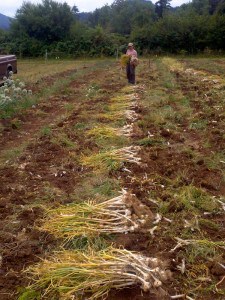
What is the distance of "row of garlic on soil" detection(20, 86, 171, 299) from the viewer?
10.6 feet

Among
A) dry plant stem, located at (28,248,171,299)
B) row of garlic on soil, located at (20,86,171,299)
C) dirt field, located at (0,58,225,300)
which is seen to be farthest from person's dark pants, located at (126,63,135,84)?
dry plant stem, located at (28,248,171,299)

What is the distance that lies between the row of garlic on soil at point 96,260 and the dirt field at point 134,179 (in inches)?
3.5

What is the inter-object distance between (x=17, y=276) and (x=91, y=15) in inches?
3177

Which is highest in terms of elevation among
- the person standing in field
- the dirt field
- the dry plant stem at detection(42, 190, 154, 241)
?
the person standing in field

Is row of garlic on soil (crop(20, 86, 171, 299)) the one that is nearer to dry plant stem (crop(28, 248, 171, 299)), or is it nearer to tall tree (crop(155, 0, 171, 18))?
dry plant stem (crop(28, 248, 171, 299))

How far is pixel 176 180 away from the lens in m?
5.32

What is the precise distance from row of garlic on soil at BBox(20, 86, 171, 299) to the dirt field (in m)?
0.09

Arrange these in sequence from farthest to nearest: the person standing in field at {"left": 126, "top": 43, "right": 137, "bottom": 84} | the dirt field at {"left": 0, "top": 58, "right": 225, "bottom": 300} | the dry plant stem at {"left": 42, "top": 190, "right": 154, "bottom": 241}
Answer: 1. the person standing in field at {"left": 126, "top": 43, "right": 137, "bottom": 84}
2. the dry plant stem at {"left": 42, "top": 190, "right": 154, "bottom": 241}
3. the dirt field at {"left": 0, "top": 58, "right": 225, "bottom": 300}

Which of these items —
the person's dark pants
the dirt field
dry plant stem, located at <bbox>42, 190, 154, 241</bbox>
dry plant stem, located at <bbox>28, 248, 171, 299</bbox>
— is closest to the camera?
dry plant stem, located at <bbox>28, 248, 171, 299</bbox>

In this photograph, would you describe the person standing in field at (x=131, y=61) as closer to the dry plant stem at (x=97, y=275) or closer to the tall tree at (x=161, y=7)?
the dry plant stem at (x=97, y=275)

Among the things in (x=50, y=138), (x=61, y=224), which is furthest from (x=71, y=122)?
(x=61, y=224)

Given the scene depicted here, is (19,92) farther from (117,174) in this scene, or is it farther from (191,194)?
(191,194)

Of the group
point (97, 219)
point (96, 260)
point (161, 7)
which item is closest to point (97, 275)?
point (96, 260)

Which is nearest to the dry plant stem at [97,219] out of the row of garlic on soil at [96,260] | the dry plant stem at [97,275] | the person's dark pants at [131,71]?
the row of garlic on soil at [96,260]
